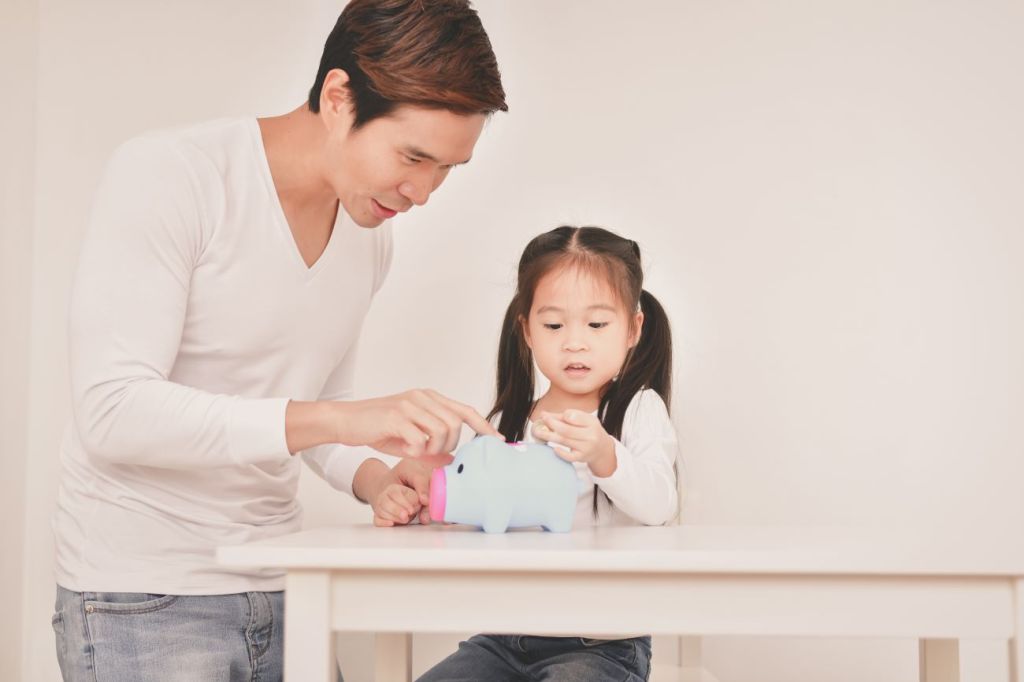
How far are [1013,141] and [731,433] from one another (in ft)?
2.87

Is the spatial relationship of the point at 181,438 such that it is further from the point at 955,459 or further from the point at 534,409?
the point at 955,459

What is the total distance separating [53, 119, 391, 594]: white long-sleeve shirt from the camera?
1.07 metres

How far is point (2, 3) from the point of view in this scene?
Answer: 2.00m

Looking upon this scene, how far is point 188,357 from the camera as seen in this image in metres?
1.26

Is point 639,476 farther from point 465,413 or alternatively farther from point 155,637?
point 155,637

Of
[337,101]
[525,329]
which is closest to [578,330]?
[525,329]

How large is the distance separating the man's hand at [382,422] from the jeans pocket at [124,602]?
0.32 m

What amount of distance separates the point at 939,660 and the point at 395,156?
938mm

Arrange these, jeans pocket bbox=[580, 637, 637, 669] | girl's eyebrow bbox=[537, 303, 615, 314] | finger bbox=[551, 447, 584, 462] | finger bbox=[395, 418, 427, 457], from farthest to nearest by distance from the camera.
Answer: girl's eyebrow bbox=[537, 303, 615, 314] < jeans pocket bbox=[580, 637, 637, 669] < finger bbox=[551, 447, 584, 462] < finger bbox=[395, 418, 427, 457]

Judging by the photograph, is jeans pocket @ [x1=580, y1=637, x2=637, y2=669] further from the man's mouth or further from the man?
the man's mouth

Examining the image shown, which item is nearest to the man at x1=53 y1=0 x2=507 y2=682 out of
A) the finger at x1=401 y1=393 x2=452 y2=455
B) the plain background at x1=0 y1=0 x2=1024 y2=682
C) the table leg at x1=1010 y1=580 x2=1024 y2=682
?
the finger at x1=401 y1=393 x2=452 y2=455

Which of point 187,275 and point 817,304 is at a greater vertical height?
point 817,304

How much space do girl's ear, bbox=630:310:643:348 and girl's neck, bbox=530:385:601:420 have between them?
0.10 meters

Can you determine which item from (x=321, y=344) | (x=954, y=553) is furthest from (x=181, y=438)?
(x=954, y=553)
